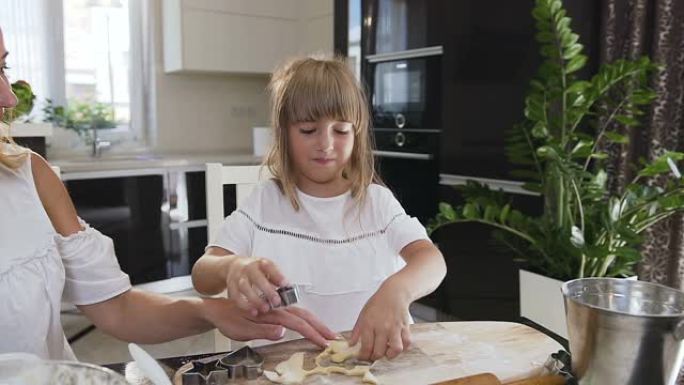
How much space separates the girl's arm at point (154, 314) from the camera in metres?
0.84

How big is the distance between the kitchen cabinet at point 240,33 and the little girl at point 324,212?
7.67 ft

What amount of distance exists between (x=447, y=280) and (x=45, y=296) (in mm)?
1930

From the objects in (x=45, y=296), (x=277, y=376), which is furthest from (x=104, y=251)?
(x=277, y=376)

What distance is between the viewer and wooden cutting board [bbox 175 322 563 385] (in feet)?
2.35

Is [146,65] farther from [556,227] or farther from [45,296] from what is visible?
[45,296]

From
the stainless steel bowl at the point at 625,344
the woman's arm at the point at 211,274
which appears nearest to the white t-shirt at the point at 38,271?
the woman's arm at the point at 211,274

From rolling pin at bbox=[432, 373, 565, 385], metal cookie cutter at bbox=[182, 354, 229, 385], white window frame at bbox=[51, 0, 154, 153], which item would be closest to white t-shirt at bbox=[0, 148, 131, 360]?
metal cookie cutter at bbox=[182, 354, 229, 385]

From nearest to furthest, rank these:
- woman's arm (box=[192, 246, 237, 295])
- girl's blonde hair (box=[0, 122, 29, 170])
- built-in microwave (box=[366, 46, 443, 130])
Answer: girl's blonde hair (box=[0, 122, 29, 170]) < woman's arm (box=[192, 246, 237, 295]) < built-in microwave (box=[366, 46, 443, 130])

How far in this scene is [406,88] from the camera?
8.67 feet

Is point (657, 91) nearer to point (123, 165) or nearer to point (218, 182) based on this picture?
point (218, 182)

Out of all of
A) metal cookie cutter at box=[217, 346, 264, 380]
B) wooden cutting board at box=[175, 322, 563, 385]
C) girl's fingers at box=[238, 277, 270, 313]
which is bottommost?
wooden cutting board at box=[175, 322, 563, 385]

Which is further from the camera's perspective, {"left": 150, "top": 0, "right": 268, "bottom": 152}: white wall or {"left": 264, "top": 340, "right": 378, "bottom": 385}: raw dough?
{"left": 150, "top": 0, "right": 268, "bottom": 152}: white wall

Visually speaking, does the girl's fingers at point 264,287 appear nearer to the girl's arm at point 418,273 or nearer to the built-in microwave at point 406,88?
the girl's arm at point 418,273

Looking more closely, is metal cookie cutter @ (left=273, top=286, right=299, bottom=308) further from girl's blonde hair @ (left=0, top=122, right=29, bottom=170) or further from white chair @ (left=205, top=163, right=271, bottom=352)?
white chair @ (left=205, top=163, right=271, bottom=352)
